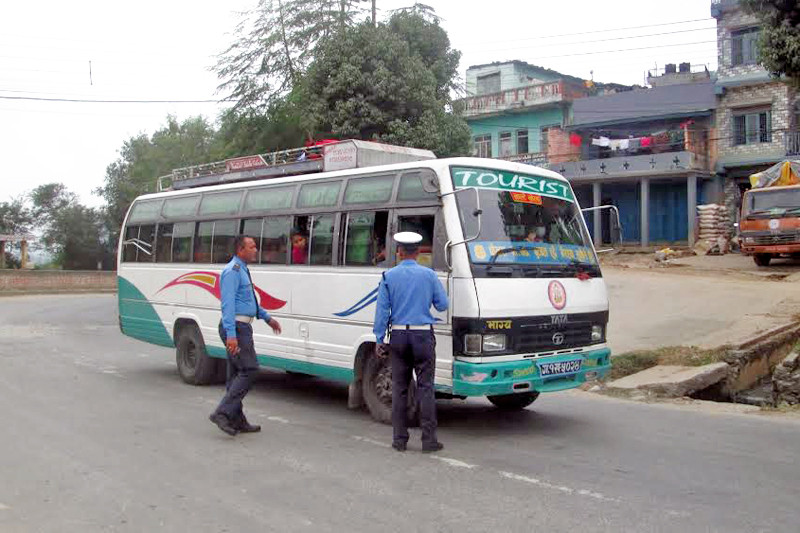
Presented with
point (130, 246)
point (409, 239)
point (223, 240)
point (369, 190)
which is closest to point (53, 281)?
point (130, 246)

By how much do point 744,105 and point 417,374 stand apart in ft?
95.0

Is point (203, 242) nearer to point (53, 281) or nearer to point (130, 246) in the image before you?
point (130, 246)

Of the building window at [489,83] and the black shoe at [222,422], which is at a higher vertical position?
the building window at [489,83]

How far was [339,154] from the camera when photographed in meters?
9.07

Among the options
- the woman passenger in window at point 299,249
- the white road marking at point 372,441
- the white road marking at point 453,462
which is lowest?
the white road marking at point 372,441

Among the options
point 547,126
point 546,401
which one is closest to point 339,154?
point 546,401

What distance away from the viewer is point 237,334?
7.29 meters

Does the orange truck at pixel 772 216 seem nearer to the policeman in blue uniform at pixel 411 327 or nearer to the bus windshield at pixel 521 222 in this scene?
the bus windshield at pixel 521 222

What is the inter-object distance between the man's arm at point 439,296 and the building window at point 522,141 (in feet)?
103

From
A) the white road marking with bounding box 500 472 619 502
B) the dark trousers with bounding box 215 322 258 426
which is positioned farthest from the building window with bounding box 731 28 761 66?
the white road marking with bounding box 500 472 619 502

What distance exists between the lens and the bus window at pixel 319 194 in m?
8.71

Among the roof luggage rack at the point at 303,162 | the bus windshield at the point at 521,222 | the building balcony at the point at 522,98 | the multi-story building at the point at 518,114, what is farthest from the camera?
the multi-story building at the point at 518,114

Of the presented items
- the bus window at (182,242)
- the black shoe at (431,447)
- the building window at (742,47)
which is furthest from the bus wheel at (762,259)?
the black shoe at (431,447)

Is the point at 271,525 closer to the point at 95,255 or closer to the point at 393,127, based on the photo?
the point at 393,127
